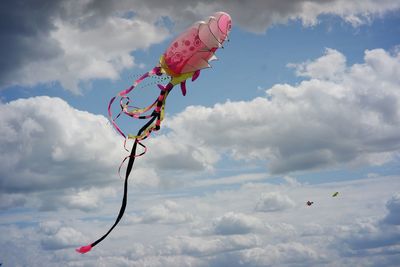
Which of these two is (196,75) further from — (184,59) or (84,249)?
(84,249)

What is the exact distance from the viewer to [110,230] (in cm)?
3528

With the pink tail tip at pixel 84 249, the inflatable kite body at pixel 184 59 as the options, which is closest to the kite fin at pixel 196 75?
the inflatable kite body at pixel 184 59

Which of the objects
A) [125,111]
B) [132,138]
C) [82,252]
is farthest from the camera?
[125,111]

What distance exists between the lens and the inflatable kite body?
→ 43375 millimetres

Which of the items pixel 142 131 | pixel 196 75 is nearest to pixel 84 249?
pixel 142 131

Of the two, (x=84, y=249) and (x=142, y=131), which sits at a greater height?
(x=142, y=131)

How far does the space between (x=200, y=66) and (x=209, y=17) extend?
544 cm

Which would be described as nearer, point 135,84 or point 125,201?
point 125,201

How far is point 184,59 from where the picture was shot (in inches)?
1797

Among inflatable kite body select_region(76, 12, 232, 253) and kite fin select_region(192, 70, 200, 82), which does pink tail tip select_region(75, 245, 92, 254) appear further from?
kite fin select_region(192, 70, 200, 82)

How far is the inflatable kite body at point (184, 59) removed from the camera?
43.4 metres

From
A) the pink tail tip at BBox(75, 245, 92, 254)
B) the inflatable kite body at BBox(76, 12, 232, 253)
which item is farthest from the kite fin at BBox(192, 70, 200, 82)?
the pink tail tip at BBox(75, 245, 92, 254)

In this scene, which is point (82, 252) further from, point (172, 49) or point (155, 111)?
point (172, 49)

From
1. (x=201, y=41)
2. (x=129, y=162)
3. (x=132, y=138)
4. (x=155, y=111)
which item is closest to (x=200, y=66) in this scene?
(x=201, y=41)
